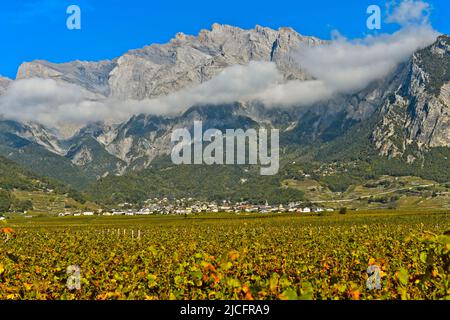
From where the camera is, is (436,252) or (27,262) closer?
(436,252)

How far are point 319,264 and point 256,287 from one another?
20176mm

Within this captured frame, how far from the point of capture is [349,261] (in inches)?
1160
